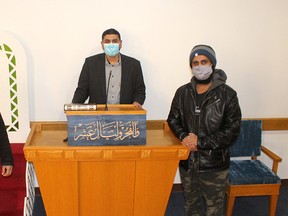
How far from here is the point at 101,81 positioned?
10.3 ft

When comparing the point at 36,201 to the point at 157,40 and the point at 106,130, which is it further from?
the point at 157,40

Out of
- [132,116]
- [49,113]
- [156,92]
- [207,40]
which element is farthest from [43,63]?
[207,40]

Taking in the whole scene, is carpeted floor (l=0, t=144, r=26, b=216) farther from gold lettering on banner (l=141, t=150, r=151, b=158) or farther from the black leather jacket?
the black leather jacket

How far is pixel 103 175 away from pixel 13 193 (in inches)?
38.7

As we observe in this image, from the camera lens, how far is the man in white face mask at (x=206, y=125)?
8.27 feet

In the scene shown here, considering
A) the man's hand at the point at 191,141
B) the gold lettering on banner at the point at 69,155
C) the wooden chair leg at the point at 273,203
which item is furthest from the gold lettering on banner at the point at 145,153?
the wooden chair leg at the point at 273,203

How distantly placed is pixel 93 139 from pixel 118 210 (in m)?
0.61

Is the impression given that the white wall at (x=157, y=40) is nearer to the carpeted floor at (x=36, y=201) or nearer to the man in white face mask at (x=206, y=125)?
the carpeted floor at (x=36, y=201)

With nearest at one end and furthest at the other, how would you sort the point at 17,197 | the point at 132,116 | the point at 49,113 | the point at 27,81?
1. the point at 132,116
2. the point at 17,197
3. the point at 27,81
4. the point at 49,113

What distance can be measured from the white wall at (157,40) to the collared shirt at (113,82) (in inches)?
14.8

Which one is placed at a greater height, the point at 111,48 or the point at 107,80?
the point at 111,48

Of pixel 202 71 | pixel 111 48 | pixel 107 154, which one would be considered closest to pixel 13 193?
pixel 107 154

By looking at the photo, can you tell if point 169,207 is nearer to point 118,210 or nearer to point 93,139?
point 118,210

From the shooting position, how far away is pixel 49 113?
354 centimetres
